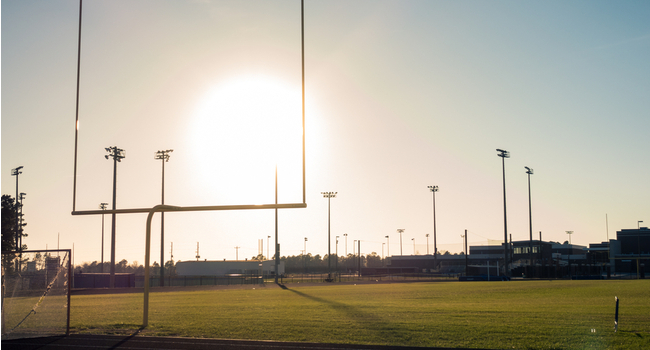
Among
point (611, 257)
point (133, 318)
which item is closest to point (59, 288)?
point (133, 318)

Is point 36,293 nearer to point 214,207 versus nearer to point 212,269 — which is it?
point 214,207

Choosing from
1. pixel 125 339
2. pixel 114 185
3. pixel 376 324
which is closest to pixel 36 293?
pixel 125 339

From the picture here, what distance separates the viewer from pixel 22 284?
16.8m

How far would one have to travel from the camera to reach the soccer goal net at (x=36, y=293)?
14.9 m

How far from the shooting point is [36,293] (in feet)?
54.7

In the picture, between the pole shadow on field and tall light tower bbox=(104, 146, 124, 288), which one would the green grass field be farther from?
tall light tower bbox=(104, 146, 124, 288)

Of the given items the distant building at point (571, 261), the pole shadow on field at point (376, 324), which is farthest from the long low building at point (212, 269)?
the pole shadow on field at point (376, 324)

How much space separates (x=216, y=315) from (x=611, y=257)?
3543 inches

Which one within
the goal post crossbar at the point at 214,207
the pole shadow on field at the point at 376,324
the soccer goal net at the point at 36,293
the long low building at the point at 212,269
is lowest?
the long low building at the point at 212,269

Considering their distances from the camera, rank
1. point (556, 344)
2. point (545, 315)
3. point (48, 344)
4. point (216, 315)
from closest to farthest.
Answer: point (556, 344) < point (48, 344) < point (545, 315) < point (216, 315)

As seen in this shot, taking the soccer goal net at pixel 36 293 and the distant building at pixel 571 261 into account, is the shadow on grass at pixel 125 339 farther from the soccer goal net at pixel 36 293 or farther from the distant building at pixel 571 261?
the distant building at pixel 571 261

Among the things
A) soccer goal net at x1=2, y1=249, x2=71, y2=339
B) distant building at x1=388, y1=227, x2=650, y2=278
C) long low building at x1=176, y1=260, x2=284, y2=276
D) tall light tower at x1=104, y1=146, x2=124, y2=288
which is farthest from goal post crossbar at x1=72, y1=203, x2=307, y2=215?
long low building at x1=176, y1=260, x2=284, y2=276

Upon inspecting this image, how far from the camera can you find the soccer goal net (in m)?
14.9

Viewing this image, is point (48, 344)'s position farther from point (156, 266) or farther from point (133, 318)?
point (156, 266)
